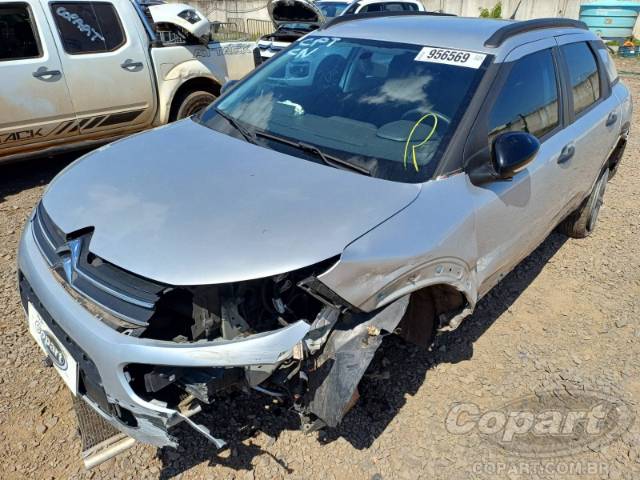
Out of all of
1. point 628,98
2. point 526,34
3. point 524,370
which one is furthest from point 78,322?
point 628,98

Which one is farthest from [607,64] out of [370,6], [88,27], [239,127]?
[370,6]

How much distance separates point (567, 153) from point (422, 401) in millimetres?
1721

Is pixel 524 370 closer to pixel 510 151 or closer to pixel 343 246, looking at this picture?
pixel 510 151

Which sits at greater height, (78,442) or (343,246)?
(343,246)

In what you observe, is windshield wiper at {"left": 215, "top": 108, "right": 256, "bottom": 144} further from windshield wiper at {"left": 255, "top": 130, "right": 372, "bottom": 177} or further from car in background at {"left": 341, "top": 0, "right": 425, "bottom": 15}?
car in background at {"left": 341, "top": 0, "right": 425, "bottom": 15}

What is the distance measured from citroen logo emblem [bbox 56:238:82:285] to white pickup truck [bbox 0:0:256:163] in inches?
127

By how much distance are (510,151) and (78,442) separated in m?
2.40

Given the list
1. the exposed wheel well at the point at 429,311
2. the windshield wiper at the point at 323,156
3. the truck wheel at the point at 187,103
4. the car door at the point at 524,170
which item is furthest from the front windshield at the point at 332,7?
the exposed wheel well at the point at 429,311

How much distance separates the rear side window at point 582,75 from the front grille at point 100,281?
2.86 m

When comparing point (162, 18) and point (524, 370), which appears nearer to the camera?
point (524, 370)

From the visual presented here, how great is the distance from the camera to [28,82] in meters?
4.57

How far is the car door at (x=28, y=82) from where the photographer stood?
4.49 metres

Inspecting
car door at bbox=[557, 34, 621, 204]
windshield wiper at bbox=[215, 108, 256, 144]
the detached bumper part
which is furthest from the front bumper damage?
car door at bbox=[557, 34, 621, 204]

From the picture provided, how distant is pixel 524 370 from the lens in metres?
2.88
